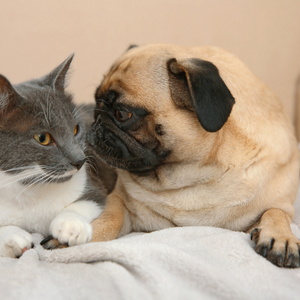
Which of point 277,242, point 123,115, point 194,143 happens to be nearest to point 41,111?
point 123,115

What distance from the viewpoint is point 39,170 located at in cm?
126

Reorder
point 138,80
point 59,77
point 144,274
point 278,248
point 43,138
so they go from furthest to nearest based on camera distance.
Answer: point 59,77 → point 138,80 → point 43,138 → point 278,248 → point 144,274

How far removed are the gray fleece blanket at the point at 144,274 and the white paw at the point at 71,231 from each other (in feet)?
0.22

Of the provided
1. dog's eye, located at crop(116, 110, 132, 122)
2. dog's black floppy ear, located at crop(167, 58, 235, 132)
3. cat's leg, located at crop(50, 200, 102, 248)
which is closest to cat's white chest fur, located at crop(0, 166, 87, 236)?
cat's leg, located at crop(50, 200, 102, 248)

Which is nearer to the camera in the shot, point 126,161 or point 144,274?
point 144,274

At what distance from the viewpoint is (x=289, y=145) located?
161cm

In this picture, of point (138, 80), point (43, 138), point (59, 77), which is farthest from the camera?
point (59, 77)

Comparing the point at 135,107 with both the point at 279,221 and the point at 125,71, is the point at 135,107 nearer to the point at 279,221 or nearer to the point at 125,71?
the point at 125,71

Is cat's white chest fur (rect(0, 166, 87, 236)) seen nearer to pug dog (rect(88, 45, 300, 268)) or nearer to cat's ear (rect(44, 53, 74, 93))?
pug dog (rect(88, 45, 300, 268))

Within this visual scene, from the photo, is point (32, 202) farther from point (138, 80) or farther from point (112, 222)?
point (138, 80)

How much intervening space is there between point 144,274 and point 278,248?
514 mm

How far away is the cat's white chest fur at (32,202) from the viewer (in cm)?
131

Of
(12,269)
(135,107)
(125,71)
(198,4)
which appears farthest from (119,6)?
(12,269)

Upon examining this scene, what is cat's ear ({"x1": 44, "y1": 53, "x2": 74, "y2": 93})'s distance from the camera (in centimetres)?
149
